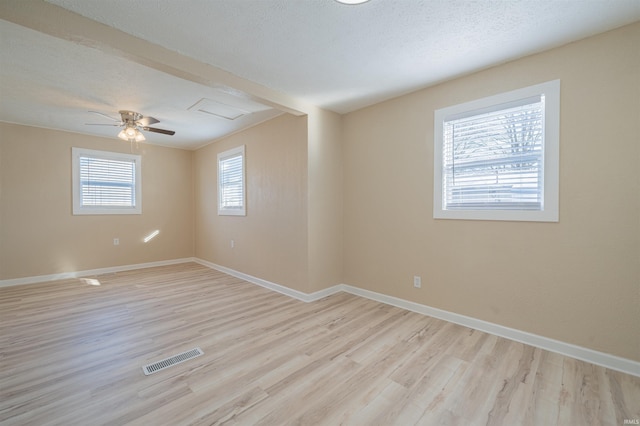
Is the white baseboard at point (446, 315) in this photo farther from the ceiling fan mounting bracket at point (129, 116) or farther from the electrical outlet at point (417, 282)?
the ceiling fan mounting bracket at point (129, 116)

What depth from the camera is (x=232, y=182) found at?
16.6ft

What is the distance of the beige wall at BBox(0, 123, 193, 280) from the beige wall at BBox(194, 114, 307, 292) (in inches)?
49.2

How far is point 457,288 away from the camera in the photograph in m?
2.83

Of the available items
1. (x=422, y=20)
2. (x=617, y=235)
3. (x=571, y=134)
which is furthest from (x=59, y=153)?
(x=617, y=235)

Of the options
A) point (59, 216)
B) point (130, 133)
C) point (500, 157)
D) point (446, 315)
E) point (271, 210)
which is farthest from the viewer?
point (59, 216)

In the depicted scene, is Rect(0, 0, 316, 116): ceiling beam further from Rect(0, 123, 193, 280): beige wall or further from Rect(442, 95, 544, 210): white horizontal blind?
Rect(0, 123, 193, 280): beige wall

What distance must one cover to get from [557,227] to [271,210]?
335 centimetres

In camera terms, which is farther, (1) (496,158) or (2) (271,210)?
(2) (271,210)

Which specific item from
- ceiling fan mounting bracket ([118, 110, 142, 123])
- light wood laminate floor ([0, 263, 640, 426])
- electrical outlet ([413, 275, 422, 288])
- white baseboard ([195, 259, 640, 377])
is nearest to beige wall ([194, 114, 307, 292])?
white baseboard ([195, 259, 640, 377])

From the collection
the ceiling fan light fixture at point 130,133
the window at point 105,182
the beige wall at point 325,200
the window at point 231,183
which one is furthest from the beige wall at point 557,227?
the window at point 105,182

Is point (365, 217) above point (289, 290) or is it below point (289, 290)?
above

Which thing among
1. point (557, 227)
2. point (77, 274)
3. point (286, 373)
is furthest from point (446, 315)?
point (77, 274)

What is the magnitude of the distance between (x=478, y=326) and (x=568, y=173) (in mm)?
1606

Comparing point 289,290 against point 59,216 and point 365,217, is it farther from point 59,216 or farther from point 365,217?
point 59,216
